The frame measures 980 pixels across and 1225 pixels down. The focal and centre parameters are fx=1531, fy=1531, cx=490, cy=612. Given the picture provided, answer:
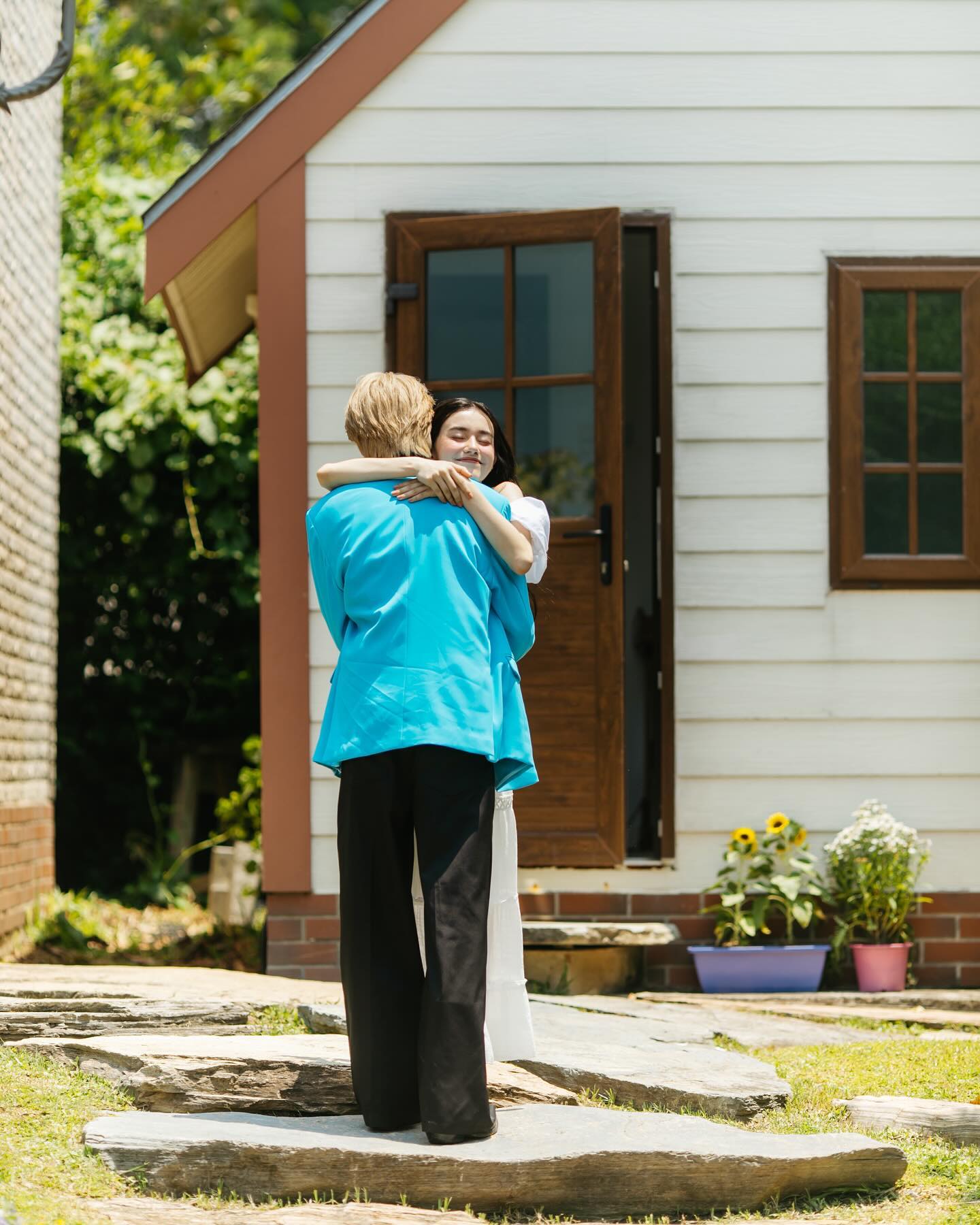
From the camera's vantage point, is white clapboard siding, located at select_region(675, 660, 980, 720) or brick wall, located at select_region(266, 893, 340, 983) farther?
white clapboard siding, located at select_region(675, 660, 980, 720)

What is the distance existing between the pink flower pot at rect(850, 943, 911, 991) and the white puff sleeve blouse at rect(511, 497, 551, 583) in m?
2.54

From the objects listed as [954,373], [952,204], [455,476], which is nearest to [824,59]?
[952,204]

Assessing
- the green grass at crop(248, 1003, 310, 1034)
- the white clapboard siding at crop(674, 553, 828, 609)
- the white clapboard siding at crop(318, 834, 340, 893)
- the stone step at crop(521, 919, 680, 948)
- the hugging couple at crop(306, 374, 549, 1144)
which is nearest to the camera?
the hugging couple at crop(306, 374, 549, 1144)

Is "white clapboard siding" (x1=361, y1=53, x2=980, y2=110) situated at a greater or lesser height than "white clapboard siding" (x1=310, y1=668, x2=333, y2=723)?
greater

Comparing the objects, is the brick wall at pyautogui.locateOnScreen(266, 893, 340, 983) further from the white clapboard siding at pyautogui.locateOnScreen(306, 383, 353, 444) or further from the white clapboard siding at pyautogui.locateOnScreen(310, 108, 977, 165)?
the white clapboard siding at pyautogui.locateOnScreen(310, 108, 977, 165)

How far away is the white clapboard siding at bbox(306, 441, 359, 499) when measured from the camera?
5.54 m

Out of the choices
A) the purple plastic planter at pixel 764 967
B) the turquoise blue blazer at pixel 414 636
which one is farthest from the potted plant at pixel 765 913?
the turquoise blue blazer at pixel 414 636

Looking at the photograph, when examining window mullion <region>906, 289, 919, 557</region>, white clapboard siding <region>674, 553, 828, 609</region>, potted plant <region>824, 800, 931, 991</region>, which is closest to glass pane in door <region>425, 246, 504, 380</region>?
white clapboard siding <region>674, 553, 828, 609</region>

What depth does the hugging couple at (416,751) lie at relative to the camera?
3141 millimetres

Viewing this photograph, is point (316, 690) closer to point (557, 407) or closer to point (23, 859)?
point (557, 407)

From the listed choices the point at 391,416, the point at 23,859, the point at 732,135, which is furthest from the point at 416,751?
the point at 23,859

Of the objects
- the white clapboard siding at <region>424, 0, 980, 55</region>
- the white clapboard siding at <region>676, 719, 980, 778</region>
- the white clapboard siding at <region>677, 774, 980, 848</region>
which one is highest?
the white clapboard siding at <region>424, 0, 980, 55</region>

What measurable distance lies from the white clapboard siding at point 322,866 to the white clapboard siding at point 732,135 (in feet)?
8.49

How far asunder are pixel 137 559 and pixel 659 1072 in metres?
5.28
